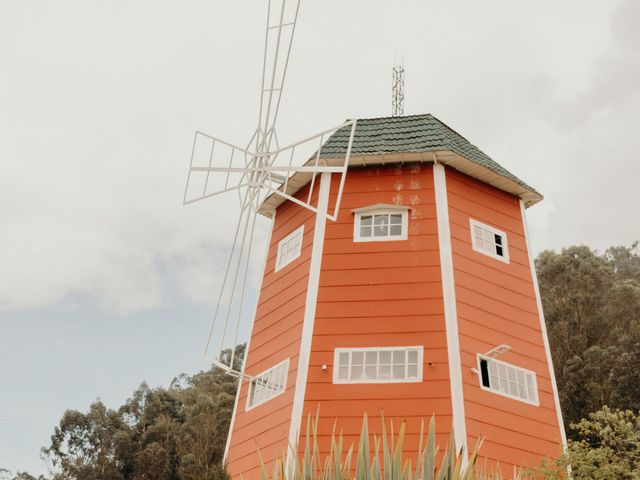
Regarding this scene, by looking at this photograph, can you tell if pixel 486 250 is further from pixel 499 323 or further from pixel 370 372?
pixel 370 372

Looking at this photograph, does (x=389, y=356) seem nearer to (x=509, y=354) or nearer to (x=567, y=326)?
(x=509, y=354)

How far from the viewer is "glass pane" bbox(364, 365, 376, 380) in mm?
11008

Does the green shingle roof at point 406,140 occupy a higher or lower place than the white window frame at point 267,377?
higher

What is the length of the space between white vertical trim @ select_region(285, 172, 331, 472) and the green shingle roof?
73 centimetres

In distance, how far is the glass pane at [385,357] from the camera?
11078 millimetres

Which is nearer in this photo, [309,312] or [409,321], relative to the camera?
[409,321]

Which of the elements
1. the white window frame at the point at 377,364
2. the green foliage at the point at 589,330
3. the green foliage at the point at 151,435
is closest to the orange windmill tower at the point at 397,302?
the white window frame at the point at 377,364

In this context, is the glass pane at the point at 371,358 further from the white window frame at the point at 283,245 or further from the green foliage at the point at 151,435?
the green foliage at the point at 151,435

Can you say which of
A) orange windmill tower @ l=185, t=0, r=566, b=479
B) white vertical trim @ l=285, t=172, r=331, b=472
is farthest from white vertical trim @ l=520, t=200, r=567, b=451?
white vertical trim @ l=285, t=172, r=331, b=472

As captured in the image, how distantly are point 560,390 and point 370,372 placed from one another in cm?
1380

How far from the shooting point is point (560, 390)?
910 inches

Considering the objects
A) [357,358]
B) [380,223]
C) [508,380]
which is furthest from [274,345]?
[508,380]

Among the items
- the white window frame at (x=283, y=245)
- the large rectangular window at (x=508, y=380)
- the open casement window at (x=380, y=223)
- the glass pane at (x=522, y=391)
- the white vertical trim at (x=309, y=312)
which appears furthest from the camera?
the white window frame at (x=283, y=245)

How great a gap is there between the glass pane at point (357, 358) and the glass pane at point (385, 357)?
10.5 inches
